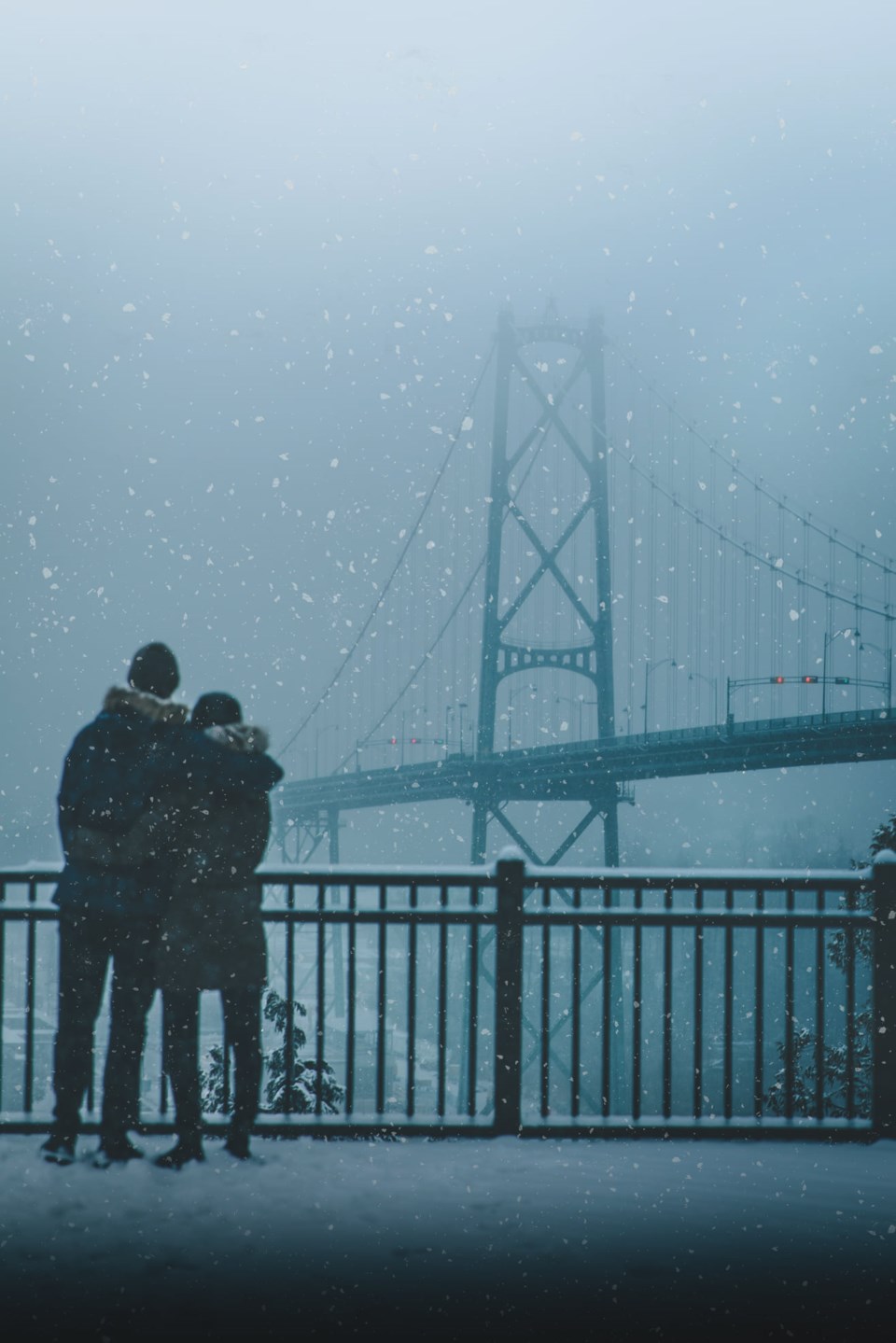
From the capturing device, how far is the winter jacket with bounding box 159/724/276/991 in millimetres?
3949

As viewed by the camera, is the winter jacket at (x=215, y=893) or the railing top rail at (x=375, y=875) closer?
the winter jacket at (x=215, y=893)

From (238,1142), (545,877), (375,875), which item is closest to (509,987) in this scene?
(545,877)

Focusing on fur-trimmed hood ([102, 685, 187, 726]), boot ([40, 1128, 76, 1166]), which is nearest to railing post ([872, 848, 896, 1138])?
fur-trimmed hood ([102, 685, 187, 726])

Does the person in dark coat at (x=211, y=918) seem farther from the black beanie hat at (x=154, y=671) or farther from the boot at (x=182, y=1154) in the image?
the black beanie hat at (x=154, y=671)

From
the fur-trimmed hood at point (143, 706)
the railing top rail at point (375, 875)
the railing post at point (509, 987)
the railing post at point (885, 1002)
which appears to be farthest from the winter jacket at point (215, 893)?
the railing post at point (885, 1002)

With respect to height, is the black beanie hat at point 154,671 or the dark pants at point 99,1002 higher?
the black beanie hat at point 154,671

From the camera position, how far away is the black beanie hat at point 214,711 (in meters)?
4.05

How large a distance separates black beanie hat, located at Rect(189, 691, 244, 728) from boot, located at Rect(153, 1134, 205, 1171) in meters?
1.27

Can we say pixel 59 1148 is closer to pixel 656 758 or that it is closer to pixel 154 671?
pixel 154 671

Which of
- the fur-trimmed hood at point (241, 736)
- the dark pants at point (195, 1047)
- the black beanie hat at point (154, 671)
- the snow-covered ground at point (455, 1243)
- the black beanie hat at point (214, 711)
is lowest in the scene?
the snow-covered ground at point (455, 1243)

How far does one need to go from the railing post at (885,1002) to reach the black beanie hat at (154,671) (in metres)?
2.50

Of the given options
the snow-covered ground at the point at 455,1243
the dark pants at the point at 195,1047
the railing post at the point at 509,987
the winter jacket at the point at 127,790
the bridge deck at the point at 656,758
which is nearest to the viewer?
the snow-covered ground at the point at 455,1243

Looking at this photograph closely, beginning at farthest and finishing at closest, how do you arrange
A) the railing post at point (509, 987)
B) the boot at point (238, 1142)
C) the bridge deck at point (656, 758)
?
the bridge deck at point (656, 758)
the railing post at point (509, 987)
the boot at point (238, 1142)

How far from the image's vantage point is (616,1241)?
352 centimetres
